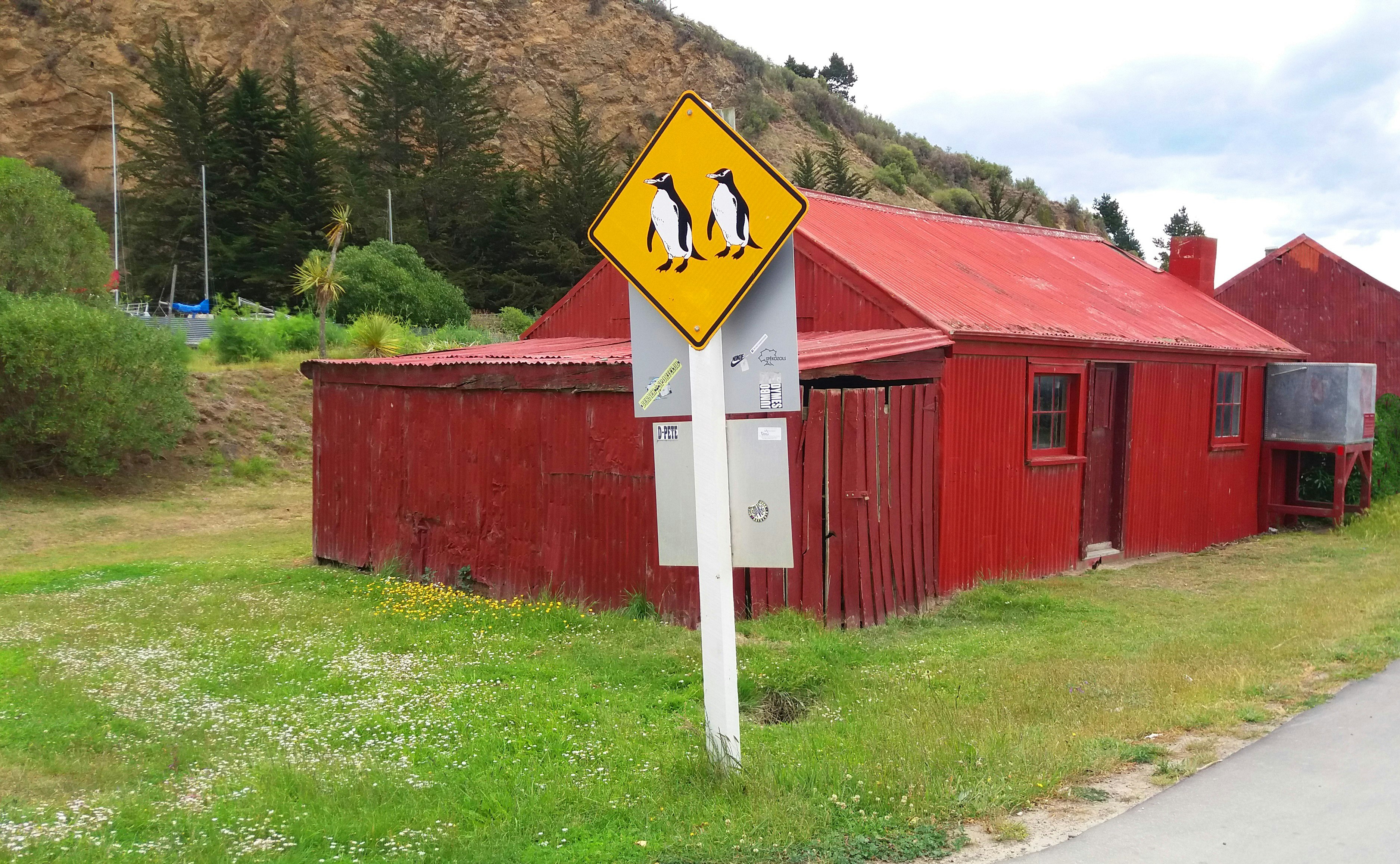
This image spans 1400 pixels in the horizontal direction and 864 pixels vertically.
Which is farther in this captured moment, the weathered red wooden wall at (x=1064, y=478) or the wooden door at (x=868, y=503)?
the weathered red wooden wall at (x=1064, y=478)

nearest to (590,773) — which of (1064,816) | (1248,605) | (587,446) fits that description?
(1064,816)

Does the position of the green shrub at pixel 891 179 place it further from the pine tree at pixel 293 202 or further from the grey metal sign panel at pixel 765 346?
the grey metal sign panel at pixel 765 346

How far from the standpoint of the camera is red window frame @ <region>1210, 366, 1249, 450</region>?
15.7 meters

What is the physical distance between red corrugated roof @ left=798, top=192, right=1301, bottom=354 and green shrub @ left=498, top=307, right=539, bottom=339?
64.7 feet

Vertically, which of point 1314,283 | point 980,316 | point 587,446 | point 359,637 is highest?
point 1314,283

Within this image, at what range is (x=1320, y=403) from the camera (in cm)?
1684

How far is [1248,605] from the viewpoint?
10.2 metres

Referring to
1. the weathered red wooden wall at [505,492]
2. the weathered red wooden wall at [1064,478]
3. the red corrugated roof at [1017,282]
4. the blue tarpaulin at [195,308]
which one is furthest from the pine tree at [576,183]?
the weathered red wooden wall at [505,492]

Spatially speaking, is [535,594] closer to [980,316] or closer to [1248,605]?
[980,316]

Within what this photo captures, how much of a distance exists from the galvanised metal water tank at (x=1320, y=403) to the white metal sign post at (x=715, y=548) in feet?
47.5

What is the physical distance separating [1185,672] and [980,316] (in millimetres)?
5365

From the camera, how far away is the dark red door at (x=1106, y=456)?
1336 cm

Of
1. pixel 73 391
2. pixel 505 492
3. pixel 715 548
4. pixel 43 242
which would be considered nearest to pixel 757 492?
pixel 715 548

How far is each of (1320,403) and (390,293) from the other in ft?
84.5
